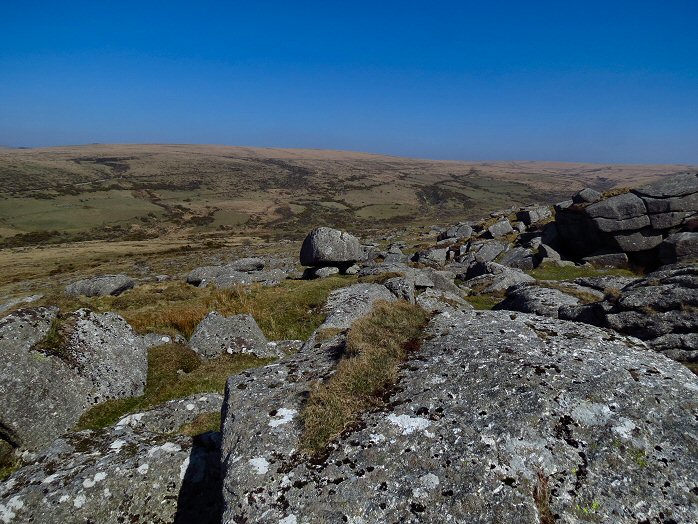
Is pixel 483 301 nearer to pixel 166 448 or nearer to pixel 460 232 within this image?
pixel 166 448

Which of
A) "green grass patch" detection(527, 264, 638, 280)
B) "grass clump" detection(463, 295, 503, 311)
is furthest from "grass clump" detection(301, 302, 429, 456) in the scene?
"green grass patch" detection(527, 264, 638, 280)

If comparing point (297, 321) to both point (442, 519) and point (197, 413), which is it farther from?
point (442, 519)

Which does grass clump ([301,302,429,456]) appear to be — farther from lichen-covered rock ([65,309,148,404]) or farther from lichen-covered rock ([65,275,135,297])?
lichen-covered rock ([65,275,135,297])

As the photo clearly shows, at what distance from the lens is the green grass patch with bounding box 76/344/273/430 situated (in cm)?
1358

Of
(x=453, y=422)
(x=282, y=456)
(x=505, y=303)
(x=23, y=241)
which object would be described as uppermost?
(x=453, y=422)

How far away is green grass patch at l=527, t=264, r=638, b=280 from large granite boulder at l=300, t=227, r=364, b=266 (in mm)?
18349

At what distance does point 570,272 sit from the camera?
40.3 m

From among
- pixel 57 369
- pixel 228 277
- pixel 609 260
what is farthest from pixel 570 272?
pixel 57 369

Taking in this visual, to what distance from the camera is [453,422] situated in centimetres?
749

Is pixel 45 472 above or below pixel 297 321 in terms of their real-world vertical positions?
above

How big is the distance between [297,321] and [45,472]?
49.6 feet

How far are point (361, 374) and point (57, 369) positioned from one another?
1078cm

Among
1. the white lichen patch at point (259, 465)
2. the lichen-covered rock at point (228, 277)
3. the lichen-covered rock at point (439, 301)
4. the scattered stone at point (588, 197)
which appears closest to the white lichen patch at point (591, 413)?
the white lichen patch at point (259, 465)

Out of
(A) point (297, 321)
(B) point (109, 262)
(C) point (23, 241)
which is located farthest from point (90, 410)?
(C) point (23, 241)
